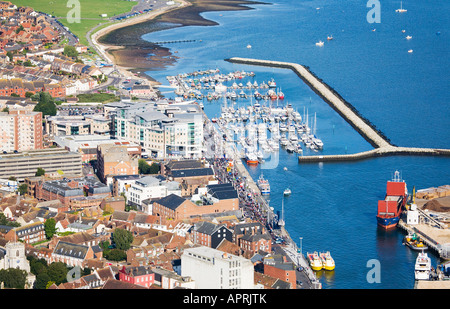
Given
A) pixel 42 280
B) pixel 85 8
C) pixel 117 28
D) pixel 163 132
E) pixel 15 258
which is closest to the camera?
pixel 42 280

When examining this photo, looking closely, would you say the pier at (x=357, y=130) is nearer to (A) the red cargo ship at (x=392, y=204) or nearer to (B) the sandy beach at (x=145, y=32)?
(A) the red cargo ship at (x=392, y=204)

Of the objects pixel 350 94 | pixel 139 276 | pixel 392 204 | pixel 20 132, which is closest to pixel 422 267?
pixel 392 204

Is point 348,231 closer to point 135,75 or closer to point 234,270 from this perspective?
point 234,270

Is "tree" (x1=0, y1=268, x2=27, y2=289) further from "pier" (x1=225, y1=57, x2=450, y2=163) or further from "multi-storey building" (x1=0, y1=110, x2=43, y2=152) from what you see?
"pier" (x1=225, y1=57, x2=450, y2=163)

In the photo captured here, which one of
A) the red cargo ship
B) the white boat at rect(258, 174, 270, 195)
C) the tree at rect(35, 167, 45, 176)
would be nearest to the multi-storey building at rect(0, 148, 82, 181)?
the tree at rect(35, 167, 45, 176)

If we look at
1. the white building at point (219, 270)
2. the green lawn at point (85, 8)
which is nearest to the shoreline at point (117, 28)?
the green lawn at point (85, 8)

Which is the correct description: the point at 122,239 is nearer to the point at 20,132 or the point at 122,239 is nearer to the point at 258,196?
the point at 258,196
